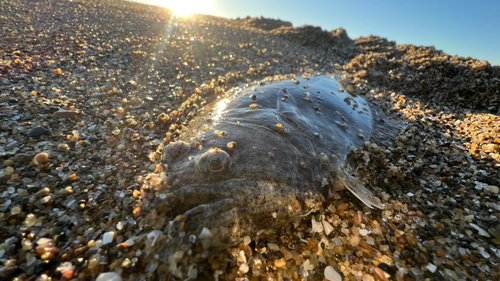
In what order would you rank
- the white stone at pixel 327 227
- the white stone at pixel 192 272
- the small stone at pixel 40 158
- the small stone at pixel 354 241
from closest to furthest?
the white stone at pixel 192 272, the small stone at pixel 354 241, the white stone at pixel 327 227, the small stone at pixel 40 158

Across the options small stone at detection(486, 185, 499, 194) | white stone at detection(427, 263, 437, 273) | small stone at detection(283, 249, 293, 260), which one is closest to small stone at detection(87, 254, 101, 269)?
small stone at detection(283, 249, 293, 260)

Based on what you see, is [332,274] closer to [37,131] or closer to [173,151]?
[173,151]

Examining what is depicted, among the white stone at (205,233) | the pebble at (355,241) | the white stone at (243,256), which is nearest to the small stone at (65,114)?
the white stone at (205,233)

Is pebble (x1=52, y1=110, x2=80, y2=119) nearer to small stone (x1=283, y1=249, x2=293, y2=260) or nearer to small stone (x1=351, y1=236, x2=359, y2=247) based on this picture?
small stone (x1=283, y1=249, x2=293, y2=260)

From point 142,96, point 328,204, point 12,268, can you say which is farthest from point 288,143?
point 142,96

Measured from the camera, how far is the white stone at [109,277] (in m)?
1.81

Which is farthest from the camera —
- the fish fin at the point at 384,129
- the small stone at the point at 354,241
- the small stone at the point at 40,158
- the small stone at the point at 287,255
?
the fish fin at the point at 384,129

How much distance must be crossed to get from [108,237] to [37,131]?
83.4 inches

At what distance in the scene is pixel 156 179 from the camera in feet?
7.04

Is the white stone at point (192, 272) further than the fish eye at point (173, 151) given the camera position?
No

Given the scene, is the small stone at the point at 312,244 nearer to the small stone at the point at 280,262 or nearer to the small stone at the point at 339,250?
the small stone at the point at 339,250

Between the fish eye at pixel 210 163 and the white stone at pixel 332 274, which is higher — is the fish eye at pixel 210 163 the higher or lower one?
the higher one

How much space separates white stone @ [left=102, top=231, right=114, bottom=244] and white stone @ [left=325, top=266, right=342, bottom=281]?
2063 millimetres

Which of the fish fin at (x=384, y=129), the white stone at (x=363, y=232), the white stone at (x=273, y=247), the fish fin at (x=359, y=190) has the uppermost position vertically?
the fish fin at (x=384, y=129)
